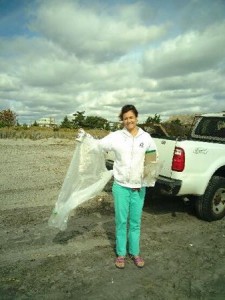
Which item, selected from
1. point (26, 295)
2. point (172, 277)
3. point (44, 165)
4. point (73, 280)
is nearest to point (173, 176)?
point (172, 277)

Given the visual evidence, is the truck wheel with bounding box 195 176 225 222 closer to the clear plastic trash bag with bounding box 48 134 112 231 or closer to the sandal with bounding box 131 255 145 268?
the sandal with bounding box 131 255 145 268

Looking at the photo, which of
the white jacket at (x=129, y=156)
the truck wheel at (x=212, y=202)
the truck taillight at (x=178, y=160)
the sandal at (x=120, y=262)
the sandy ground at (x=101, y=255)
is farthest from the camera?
the truck wheel at (x=212, y=202)

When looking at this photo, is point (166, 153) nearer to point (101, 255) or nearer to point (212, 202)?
point (212, 202)

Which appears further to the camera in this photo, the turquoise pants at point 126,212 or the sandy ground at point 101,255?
the turquoise pants at point 126,212

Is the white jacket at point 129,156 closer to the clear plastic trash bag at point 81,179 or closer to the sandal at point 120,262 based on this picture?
the clear plastic trash bag at point 81,179

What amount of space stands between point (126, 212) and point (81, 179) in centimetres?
76

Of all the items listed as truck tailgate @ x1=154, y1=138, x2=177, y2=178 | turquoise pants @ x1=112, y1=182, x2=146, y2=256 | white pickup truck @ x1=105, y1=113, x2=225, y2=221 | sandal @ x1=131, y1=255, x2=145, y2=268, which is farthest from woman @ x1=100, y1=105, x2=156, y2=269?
truck tailgate @ x1=154, y1=138, x2=177, y2=178

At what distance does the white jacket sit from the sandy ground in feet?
3.66

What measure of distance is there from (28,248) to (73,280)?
1109 mm

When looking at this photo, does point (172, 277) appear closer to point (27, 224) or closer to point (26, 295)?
point (26, 295)

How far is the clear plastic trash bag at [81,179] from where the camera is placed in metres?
4.38

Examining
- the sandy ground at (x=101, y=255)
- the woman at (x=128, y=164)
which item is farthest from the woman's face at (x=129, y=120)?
the sandy ground at (x=101, y=255)

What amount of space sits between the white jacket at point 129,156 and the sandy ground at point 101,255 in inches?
43.9

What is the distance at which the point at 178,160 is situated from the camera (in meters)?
5.53
